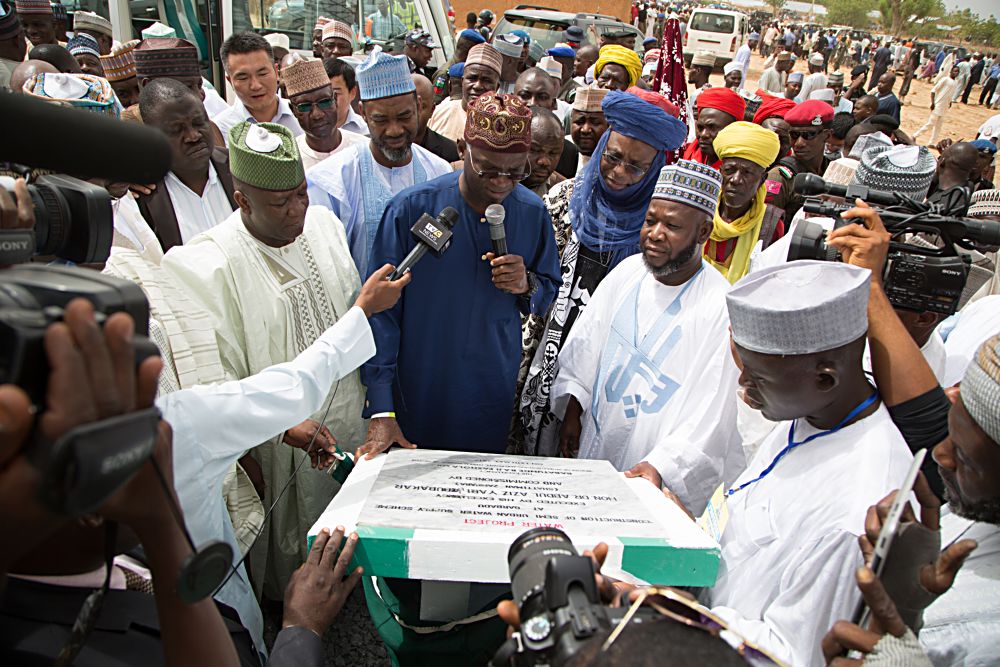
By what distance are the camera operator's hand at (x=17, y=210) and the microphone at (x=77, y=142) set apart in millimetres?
434

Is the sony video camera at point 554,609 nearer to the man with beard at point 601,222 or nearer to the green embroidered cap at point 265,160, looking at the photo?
the green embroidered cap at point 265,160

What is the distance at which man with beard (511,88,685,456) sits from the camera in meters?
3.16

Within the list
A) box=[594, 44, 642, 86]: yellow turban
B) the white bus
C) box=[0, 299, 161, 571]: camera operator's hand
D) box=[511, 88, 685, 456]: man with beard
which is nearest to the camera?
box=[0, 299, 161, 571]: camera operator's hand

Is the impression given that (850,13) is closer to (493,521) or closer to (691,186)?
(691,186)

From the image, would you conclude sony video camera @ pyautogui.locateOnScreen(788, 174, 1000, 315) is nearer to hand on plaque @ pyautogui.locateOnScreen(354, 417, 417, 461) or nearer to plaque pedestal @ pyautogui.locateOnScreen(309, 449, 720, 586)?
plaque pedestal @ pyautogui.locateOnScreen(309, 449, 720, 586)

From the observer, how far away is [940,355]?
236 centimetres

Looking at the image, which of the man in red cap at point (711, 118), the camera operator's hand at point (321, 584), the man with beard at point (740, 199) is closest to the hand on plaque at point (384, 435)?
the camera operator's hand at point (321, 584)

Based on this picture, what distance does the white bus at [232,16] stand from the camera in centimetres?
762

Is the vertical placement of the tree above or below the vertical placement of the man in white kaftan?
below

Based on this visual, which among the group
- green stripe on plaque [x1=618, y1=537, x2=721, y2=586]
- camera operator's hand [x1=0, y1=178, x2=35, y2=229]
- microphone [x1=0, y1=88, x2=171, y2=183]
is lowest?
green stripe on plaque [x1=618, y1=537, x2=721, y2=586]

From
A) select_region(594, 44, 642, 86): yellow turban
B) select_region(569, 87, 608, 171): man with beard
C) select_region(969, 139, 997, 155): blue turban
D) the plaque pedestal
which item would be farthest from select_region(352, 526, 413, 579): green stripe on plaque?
select_region(969, 139, 997, 155): blue turban

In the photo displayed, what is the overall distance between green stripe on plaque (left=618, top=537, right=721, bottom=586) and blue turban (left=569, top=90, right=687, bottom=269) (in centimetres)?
202

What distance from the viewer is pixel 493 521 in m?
1.56

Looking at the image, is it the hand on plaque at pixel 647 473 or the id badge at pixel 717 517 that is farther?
the hand on plaque at pixel 647 473
